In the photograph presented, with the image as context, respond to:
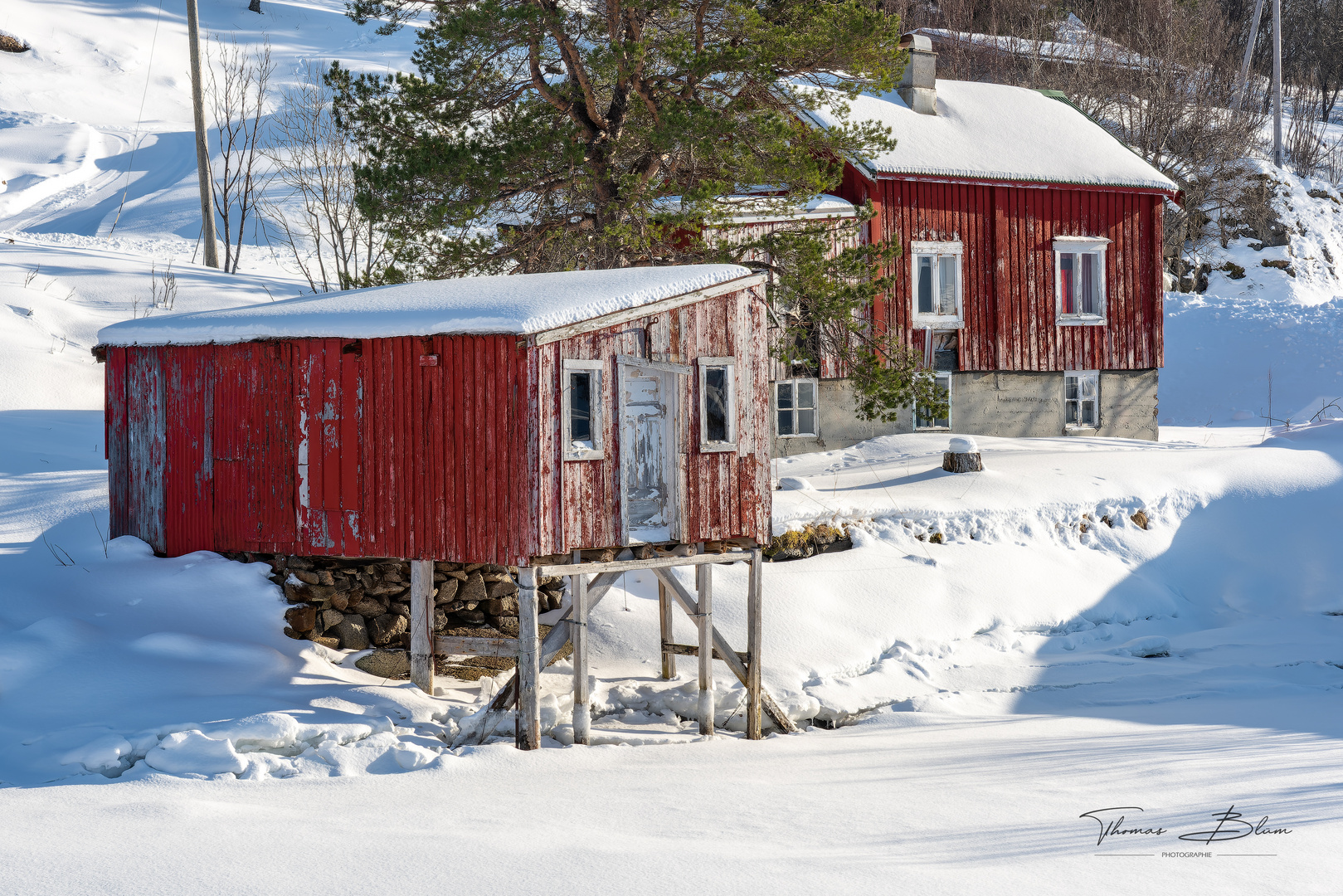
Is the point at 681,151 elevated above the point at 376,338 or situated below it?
above

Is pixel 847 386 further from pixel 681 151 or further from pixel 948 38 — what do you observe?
pixel 948 38

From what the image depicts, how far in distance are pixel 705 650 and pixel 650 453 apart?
2.02m

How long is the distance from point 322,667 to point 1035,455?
43.1ft

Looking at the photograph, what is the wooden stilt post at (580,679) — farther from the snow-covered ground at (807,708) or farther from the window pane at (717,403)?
the window pane at (717,403)

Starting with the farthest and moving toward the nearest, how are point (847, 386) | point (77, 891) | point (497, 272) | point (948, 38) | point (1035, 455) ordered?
1. point (948, 38)
2. point (847, 386)
3. point (1035, 455)
4. point (497, 272)
5. point (77, 891)

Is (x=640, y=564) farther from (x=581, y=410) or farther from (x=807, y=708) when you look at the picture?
(x=807, y=708)

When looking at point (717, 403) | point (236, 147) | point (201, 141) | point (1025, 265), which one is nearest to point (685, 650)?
point (717, 403)

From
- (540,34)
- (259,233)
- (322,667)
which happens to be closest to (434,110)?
(540,34)

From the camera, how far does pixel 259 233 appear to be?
41.0 m

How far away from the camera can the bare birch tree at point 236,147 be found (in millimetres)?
36178

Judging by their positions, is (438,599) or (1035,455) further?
(1035,455)

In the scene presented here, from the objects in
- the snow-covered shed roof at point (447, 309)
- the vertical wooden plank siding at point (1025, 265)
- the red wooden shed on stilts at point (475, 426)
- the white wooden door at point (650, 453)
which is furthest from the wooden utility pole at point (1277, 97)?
the white wooden door at point (650, 453)

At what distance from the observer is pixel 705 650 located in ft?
38.0

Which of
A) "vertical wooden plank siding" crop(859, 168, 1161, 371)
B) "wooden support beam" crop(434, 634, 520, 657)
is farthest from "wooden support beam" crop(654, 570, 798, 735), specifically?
"vertical wooden plank siding" crop(859, 168, 1161, 371)
